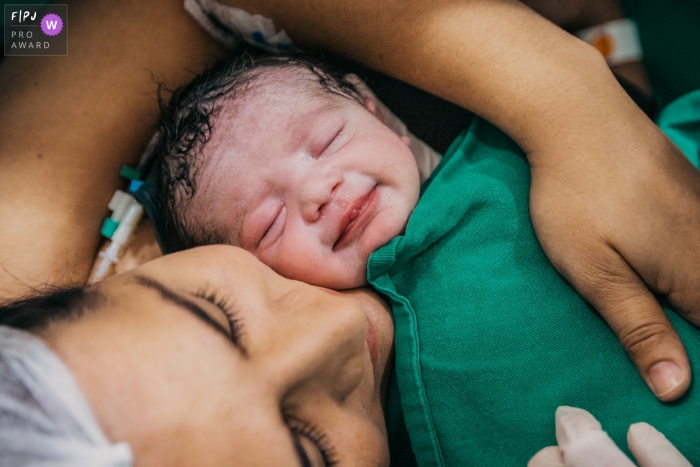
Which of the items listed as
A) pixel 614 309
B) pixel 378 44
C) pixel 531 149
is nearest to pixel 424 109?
pixel 378 44

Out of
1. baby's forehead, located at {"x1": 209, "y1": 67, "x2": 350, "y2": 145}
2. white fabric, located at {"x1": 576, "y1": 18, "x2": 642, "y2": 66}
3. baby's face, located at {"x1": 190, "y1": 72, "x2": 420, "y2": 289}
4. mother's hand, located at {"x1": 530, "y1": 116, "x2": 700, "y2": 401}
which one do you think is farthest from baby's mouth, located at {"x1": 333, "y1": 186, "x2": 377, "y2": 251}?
white fabric, located at {"x1": 576, "y1": 18, "x2": 642, "y2": 66}

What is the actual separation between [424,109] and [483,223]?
41cm

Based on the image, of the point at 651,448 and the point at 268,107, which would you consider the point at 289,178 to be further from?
the point at 651,448

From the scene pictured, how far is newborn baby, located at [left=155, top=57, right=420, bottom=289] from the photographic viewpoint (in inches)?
39.1

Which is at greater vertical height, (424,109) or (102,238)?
(424,109)

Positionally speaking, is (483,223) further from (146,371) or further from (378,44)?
(146,371)

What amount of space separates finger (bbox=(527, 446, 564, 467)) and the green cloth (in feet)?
0.14

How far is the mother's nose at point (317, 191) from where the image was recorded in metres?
0.97

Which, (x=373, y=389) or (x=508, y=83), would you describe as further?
(x=508, y=83)

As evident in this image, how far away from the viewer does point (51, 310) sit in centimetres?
59

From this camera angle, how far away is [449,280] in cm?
97

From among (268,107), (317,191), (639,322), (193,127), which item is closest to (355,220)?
(317,191)

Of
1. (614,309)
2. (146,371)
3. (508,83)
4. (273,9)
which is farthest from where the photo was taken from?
(273,9)

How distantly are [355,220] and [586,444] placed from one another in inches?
22.9
